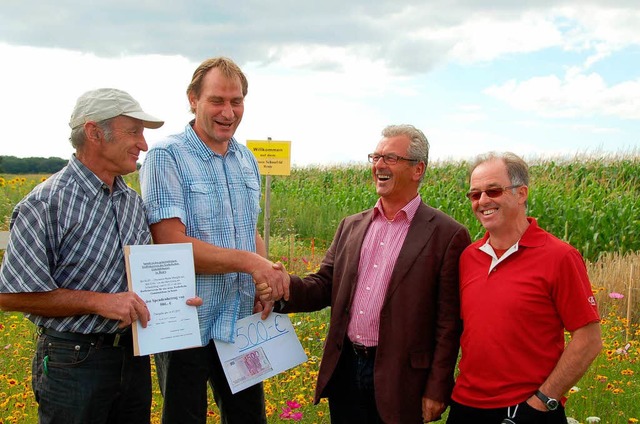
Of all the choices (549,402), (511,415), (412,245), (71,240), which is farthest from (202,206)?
(549,402)

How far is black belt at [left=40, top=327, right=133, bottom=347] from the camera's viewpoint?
3107mm

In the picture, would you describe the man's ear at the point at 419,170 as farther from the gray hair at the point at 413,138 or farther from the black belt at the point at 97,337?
the black belt at the point at 97,337

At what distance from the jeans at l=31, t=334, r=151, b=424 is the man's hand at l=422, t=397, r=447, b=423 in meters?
1.48

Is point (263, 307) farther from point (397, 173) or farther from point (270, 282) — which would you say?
point (397, 173)

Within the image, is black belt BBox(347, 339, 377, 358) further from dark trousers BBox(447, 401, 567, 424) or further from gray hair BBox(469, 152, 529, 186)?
gray hair BBox(469, 152, 529, 186)

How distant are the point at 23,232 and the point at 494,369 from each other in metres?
2.22

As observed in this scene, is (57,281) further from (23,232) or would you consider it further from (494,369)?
(494,369)

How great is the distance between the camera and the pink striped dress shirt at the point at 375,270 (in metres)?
3.49

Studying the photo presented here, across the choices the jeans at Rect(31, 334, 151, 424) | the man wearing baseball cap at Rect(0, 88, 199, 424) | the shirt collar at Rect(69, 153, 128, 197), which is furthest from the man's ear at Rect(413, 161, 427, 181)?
the jeans at Rect(31, 334, 151, 424)

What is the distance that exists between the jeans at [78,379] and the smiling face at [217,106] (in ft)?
3.95

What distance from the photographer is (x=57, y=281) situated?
10.0 feet

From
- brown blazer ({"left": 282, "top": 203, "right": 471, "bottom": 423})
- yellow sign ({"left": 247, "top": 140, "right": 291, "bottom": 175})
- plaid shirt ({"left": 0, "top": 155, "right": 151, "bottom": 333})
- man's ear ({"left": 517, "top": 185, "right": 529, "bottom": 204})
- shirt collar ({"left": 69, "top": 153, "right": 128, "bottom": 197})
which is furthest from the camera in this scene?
yellow sign ({"left": 247, "top": 140, "right": 291, "bottom": 175})

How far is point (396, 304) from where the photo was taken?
3404 mm

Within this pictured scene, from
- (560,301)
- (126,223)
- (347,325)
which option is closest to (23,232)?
(126,223)
